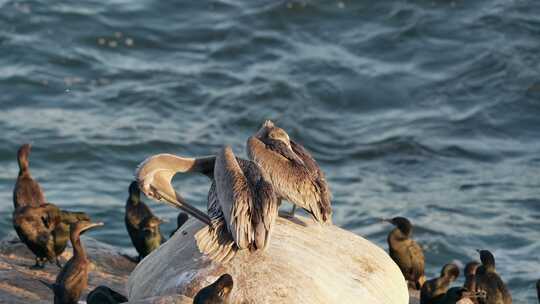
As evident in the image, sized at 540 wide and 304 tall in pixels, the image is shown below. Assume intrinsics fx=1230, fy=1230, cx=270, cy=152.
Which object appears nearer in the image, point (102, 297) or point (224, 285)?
point (224, 285)

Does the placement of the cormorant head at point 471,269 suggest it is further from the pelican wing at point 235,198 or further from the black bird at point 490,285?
the pelican wing at point 235,198

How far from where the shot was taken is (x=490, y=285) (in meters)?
11.5

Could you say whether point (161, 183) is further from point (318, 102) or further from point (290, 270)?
point (318, 102)

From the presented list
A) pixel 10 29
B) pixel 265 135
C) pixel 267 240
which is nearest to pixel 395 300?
pixel 267 240

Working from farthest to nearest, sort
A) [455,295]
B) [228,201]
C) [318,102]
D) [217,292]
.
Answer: [318,102] → [455,295] → [228,201] → [217,292]

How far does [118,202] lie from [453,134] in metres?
5.71

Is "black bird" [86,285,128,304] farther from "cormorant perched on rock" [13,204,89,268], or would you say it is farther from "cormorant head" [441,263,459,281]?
"cormorant head" [441,263,459,281]

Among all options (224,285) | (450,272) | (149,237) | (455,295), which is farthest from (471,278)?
(224,285)

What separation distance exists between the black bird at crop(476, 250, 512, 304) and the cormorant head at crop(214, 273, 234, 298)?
151 inches

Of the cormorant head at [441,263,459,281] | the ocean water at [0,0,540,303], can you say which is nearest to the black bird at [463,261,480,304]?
the cormorant head at [441,263,459,281]

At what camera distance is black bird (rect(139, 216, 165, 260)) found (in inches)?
483

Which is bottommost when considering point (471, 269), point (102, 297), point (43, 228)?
point (471, 269)

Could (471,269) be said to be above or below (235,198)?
below

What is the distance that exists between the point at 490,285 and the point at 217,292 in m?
4.25
